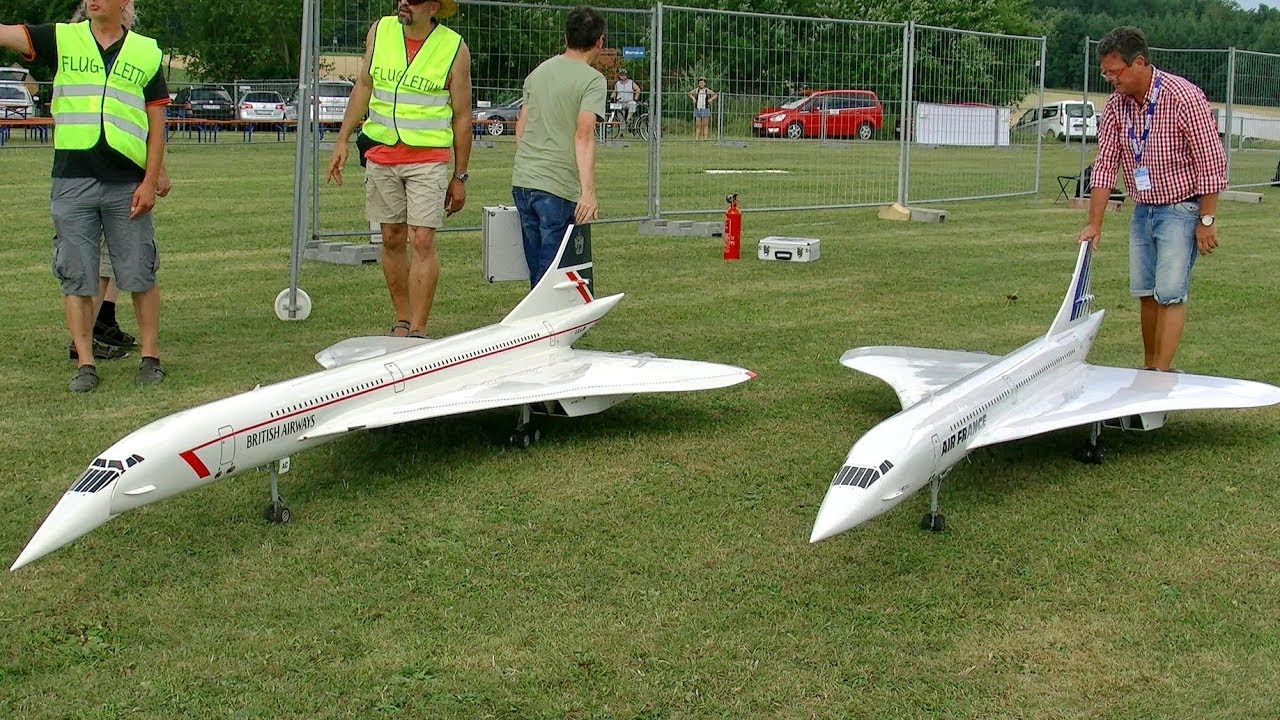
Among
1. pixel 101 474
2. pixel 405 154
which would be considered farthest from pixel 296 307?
pixel 101 474

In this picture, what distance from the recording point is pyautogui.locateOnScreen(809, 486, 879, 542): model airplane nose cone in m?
4.88

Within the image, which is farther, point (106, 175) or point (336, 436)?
point (106, 175)

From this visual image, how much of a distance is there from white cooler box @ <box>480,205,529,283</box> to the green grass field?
75 cm

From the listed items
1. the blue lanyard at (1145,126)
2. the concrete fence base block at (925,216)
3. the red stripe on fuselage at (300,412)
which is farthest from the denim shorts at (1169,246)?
the concrete fence base block at (925,216)

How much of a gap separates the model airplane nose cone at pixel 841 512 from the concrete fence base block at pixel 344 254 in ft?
29.3

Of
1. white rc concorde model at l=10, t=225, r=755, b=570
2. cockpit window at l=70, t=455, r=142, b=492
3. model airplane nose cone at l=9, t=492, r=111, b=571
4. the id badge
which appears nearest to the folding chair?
the id badge

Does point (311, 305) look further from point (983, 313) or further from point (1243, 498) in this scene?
point (1243, 498)

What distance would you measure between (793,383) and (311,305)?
4458 mm

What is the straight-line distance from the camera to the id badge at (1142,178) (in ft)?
25.5

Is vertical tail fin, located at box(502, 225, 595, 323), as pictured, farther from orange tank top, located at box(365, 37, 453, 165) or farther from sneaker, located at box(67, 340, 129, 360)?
sneaker, located at box(67, 340, 129, 360)

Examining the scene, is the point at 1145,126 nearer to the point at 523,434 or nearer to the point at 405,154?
the point at 523,434

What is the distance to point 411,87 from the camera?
860cm

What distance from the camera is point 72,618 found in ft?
15.6

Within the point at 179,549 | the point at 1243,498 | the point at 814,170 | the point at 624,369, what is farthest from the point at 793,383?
the point at 814,170
